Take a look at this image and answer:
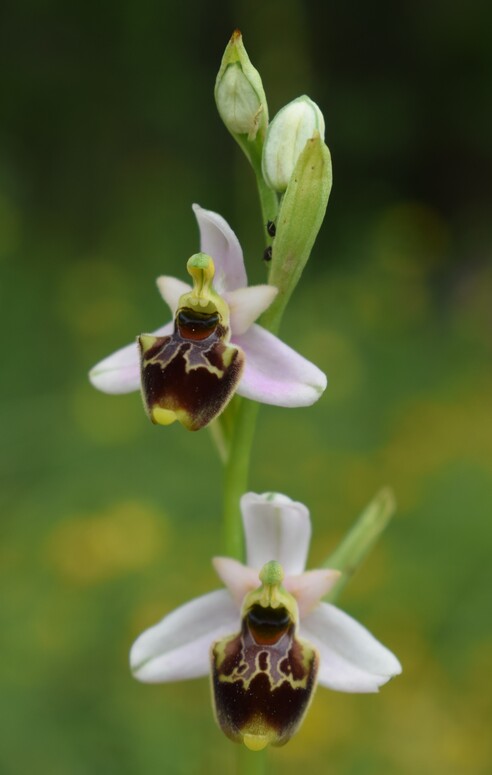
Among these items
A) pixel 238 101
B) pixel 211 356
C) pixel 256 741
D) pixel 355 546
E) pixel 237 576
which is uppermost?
pixel 238 101

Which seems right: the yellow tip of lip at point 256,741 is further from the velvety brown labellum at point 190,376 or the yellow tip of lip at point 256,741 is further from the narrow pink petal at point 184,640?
the velvety brown labellum at point 190,376

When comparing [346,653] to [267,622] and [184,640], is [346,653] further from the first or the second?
[184,640]

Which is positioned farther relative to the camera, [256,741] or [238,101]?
[238,101]

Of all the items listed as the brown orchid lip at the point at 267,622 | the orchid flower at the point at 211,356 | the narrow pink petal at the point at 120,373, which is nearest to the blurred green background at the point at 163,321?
the brown orchid lip at the point at 267,622

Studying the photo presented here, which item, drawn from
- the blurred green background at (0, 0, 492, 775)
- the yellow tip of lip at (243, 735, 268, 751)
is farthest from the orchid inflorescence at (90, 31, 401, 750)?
the blurred green background at (0, 0, 492, 775)

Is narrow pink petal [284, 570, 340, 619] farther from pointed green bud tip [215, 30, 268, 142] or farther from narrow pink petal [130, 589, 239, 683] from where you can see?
pointed green bud tip [215, 30, 268, 142]

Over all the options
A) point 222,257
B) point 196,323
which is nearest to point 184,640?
point 196,323

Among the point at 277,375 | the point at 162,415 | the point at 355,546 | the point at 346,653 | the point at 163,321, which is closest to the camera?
the point at 162,415
